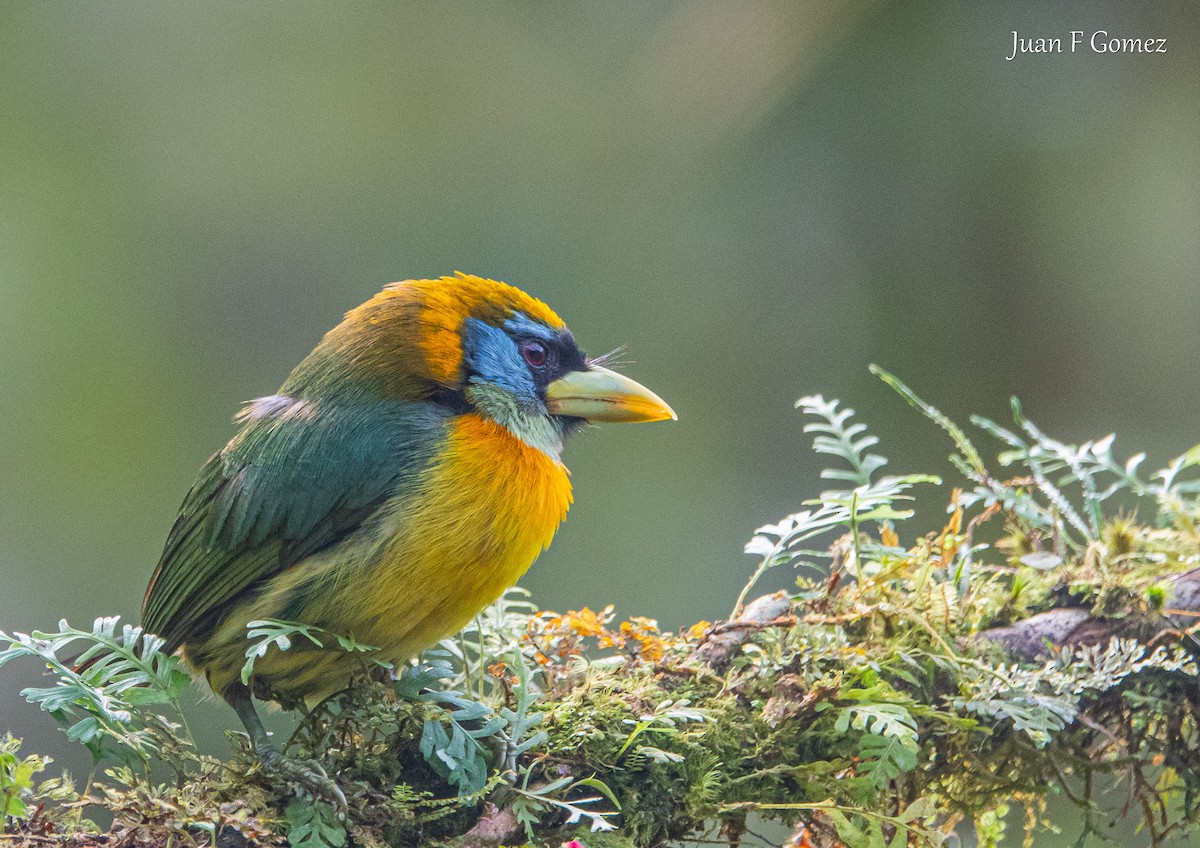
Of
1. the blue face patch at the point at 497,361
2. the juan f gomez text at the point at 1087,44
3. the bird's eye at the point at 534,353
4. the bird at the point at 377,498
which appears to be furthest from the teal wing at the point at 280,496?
the juan f gomez text at the point at 1087,44

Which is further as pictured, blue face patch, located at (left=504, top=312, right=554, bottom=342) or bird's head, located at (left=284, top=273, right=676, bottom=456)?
blue face patch, located at (left=504, top=312, right=554, bottom=342)

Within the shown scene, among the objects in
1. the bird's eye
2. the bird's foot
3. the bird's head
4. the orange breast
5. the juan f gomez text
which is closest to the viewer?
the bird's foot

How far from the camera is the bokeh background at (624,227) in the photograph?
620 centimetres

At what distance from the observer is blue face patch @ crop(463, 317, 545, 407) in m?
2.73

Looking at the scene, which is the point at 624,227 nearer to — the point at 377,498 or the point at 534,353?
the point at 534,353

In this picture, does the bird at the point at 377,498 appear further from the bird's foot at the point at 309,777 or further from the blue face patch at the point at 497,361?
the bird's foot at the point at 309,777

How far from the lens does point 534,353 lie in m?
2.84

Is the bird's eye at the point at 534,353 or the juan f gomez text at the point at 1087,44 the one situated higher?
the juan f gomez text at the point at 1087,44

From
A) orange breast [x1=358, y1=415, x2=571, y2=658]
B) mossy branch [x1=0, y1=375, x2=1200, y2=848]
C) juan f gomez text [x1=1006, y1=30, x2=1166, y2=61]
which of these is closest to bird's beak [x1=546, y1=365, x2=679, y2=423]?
orange breast [x1=358, y1=415, x2=571, y2=658]

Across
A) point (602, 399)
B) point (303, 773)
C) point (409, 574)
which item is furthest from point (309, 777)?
point (602, 399)

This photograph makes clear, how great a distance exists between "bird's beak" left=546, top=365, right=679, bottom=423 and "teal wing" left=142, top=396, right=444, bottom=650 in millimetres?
371

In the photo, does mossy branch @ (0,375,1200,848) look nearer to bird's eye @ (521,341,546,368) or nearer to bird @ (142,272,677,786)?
bird @ (142,272,677,786)

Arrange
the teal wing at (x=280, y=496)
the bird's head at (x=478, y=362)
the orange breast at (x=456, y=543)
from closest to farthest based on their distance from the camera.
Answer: the orange breast at (x=456, y=543), the teal wing at (x=280, y=496), the bird's head at (x=478, y=362)

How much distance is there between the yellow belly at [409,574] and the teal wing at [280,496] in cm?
4
